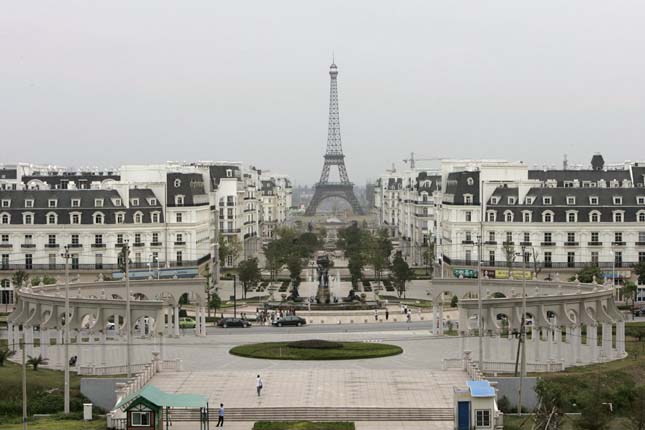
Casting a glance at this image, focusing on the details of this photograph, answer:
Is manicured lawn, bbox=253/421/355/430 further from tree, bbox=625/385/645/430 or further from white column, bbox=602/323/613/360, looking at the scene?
white column, bbox=602/323/613/360

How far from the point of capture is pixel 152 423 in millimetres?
43312

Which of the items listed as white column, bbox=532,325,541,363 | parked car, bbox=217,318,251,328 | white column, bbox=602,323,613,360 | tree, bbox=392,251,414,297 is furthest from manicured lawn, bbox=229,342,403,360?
tree, bbox=392,251,414,297

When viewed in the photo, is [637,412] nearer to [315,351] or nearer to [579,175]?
[315,351]

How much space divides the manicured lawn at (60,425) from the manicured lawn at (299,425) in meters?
6.44

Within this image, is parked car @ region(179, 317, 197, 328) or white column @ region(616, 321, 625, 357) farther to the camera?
parked car @ region(179, 317, 197, 328)

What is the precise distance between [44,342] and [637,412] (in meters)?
33.3

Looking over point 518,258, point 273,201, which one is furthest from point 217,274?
point 273,201

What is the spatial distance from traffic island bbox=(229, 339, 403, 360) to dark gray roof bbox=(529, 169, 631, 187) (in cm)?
5405

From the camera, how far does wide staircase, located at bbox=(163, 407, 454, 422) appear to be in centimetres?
4706

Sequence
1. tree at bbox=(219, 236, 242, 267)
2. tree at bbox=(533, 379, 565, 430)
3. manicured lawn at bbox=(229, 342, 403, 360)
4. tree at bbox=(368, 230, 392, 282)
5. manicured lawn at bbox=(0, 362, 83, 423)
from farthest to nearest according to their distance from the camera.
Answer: tree at bbox=(219, 236, 242, 267)
tree at bbox=(368, 230, 392, 282)
manicured lawn at bbox=(229, 342, 403, 360)
manicured lawn at bbox=(0, 362, 83, 423)
tree at bbox=(533, 379, 565, 430)

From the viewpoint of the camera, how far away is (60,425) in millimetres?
45938

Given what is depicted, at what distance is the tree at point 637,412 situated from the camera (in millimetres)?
43500

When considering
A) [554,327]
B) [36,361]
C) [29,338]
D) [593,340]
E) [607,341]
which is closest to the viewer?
[36,361]

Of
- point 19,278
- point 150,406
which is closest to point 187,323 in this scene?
point 19,278
